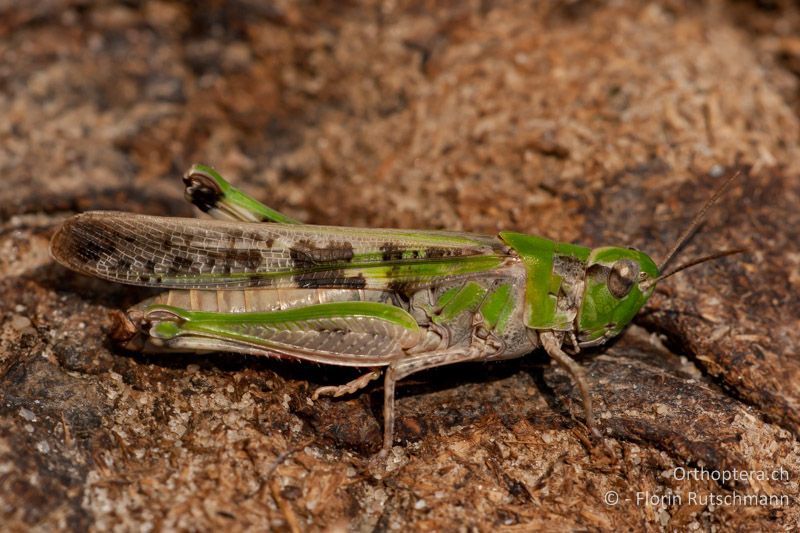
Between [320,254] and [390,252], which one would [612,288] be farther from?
[320,254]

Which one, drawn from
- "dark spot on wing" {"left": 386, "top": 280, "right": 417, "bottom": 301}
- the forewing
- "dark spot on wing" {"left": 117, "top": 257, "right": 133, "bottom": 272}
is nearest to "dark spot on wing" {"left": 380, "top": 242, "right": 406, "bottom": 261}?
the forewing

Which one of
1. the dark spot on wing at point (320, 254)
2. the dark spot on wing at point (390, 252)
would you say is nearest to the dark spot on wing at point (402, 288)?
the dark spot on wing at point (390, 252)

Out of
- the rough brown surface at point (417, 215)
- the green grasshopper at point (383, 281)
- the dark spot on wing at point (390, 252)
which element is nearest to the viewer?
the rough brown surface at point (417, 215)

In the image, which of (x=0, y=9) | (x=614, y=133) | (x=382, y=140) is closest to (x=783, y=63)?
(x=614, y=133)

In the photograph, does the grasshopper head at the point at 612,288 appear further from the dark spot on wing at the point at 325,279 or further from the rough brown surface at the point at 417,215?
the dark spot on wing at the point at 325,279

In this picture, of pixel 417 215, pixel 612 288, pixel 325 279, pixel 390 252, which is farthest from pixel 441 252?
pixel 417 215

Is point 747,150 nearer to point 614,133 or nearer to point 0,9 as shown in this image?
point 614,133

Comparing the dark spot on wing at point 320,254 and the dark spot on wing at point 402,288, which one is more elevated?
the dark spot on wing at point 320,254

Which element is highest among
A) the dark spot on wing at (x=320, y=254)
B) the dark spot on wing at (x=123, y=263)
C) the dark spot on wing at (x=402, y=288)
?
the dark spot on wing at (x=320, y=254)
